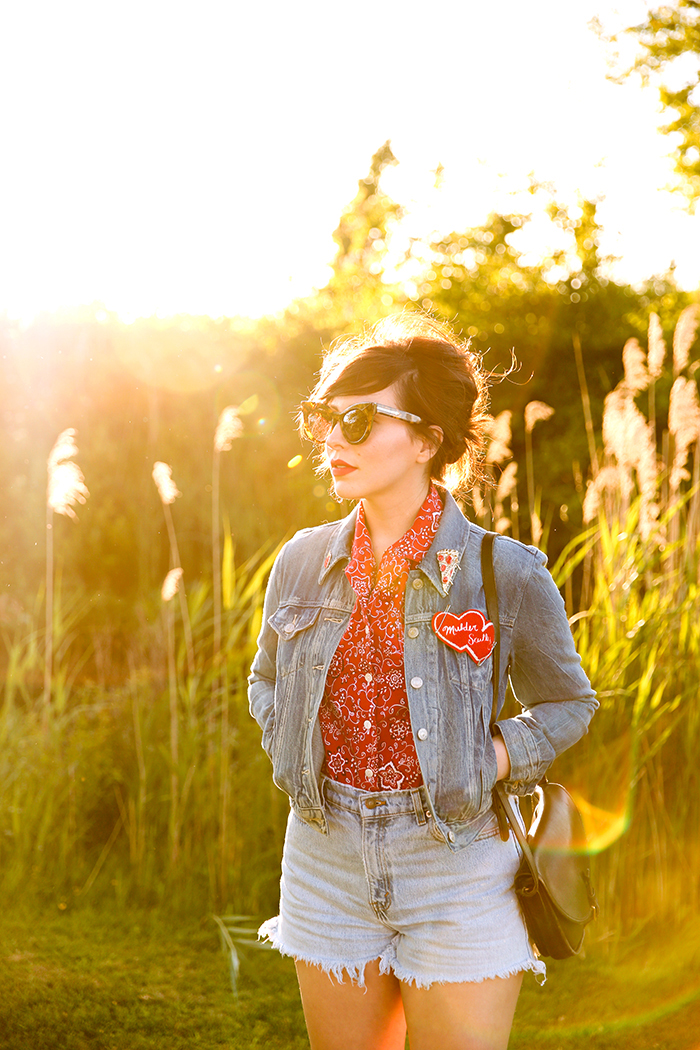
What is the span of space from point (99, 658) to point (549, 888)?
3303mm

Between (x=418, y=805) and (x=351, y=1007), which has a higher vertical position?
(x=418, y=805)

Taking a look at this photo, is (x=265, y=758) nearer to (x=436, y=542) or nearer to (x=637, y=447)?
(x=637, y=447)

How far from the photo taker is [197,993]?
10.3 ft

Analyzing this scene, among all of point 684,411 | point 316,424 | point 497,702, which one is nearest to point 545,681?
point 497,702

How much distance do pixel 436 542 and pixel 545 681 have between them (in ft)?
1.13

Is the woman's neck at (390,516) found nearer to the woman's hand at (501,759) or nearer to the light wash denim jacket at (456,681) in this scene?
the light wash denim jacket at (456,681)

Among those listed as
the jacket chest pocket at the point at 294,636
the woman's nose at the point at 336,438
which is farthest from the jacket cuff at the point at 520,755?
the woman's nose at the point at 336,438

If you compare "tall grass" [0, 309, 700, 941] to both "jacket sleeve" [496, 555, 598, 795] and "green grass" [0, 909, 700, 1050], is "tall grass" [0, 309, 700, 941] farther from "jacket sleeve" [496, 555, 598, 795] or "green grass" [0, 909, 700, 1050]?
"jacket sleeve" [496, 555, 598, 795]

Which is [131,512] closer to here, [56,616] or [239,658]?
[56,616]

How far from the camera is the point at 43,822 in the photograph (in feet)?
12.0

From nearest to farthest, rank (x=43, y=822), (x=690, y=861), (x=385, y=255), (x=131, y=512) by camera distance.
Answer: (x=690, y=861) → (x=43, y=822) → (x=131, y=512) → (x=385, y=255)

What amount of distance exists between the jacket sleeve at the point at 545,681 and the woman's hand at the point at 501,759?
2 cm

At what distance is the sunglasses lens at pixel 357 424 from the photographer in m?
1.76

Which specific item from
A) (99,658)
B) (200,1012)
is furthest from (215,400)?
(200,1012)
